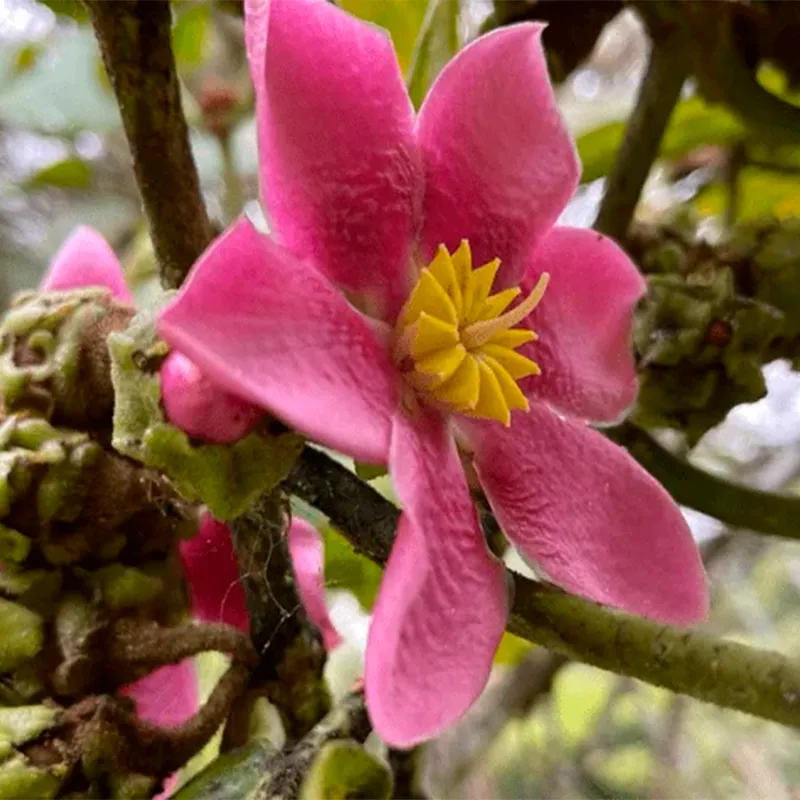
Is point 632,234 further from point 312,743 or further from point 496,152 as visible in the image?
point 312,743

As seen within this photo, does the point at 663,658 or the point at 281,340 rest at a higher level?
the point at 281,340

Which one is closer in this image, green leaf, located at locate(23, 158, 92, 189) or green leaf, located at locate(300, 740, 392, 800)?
green leaf, located at locate(300, 740, 392, 800)

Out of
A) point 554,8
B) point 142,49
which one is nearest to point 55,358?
point 142,49

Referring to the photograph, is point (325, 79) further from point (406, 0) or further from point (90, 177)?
point (90, 177)

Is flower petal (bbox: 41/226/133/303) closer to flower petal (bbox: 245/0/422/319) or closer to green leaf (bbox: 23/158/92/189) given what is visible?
flower petal (bbox: 245/0/422/319)

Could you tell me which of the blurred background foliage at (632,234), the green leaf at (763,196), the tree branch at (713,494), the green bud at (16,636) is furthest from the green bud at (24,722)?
the green leaf at (763,196)

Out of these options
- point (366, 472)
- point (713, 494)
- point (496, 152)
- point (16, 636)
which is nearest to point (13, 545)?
point (16, 636)

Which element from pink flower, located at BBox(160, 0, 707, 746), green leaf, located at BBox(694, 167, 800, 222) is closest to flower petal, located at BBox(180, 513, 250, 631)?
pink flower, located at BBox(160, 0, 707, 746)
